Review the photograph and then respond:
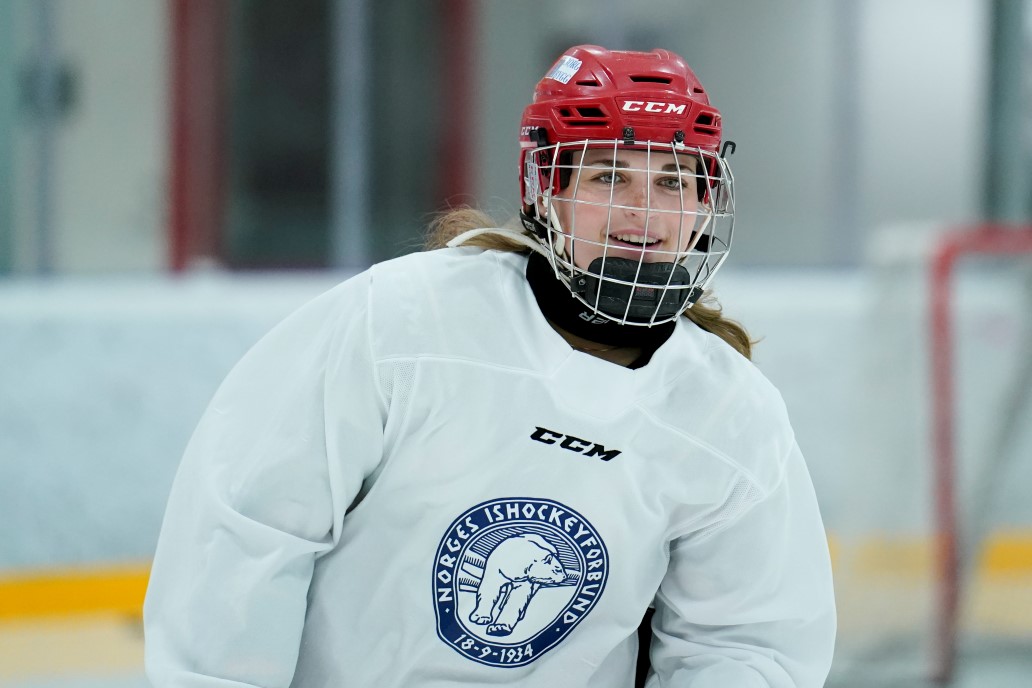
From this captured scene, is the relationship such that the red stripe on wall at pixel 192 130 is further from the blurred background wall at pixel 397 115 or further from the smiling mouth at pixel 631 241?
the smiling mouth at pixel 631 241

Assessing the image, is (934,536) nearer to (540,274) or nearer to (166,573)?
(540,274)

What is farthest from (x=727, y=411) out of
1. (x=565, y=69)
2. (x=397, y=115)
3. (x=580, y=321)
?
(x=397, y=115)

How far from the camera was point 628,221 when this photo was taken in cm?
124

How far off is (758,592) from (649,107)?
52 cm

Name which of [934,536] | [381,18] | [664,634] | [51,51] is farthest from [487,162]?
[664,634]

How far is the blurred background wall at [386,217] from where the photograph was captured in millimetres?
2961

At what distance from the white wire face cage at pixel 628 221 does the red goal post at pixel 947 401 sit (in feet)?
5.97

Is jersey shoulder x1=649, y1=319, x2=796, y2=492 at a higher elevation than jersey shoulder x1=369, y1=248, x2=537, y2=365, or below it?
below

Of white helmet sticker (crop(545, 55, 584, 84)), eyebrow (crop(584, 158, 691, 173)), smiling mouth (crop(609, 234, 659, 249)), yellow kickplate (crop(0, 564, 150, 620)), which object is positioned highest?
white helmet sticker (crop(545, 55, 584, 84))

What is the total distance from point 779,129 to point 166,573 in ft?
17.2

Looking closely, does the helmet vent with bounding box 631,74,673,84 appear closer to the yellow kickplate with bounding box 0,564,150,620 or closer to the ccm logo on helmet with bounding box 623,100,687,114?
the ccm logo on helmet with bounding box 623,100,687,114

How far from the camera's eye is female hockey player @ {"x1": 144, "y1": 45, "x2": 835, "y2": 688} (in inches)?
46.9

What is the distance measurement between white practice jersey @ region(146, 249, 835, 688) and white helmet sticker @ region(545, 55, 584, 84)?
196mm

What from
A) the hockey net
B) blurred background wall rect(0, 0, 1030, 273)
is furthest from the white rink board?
blurred background wall rect(0, 0, 1030, 273)
